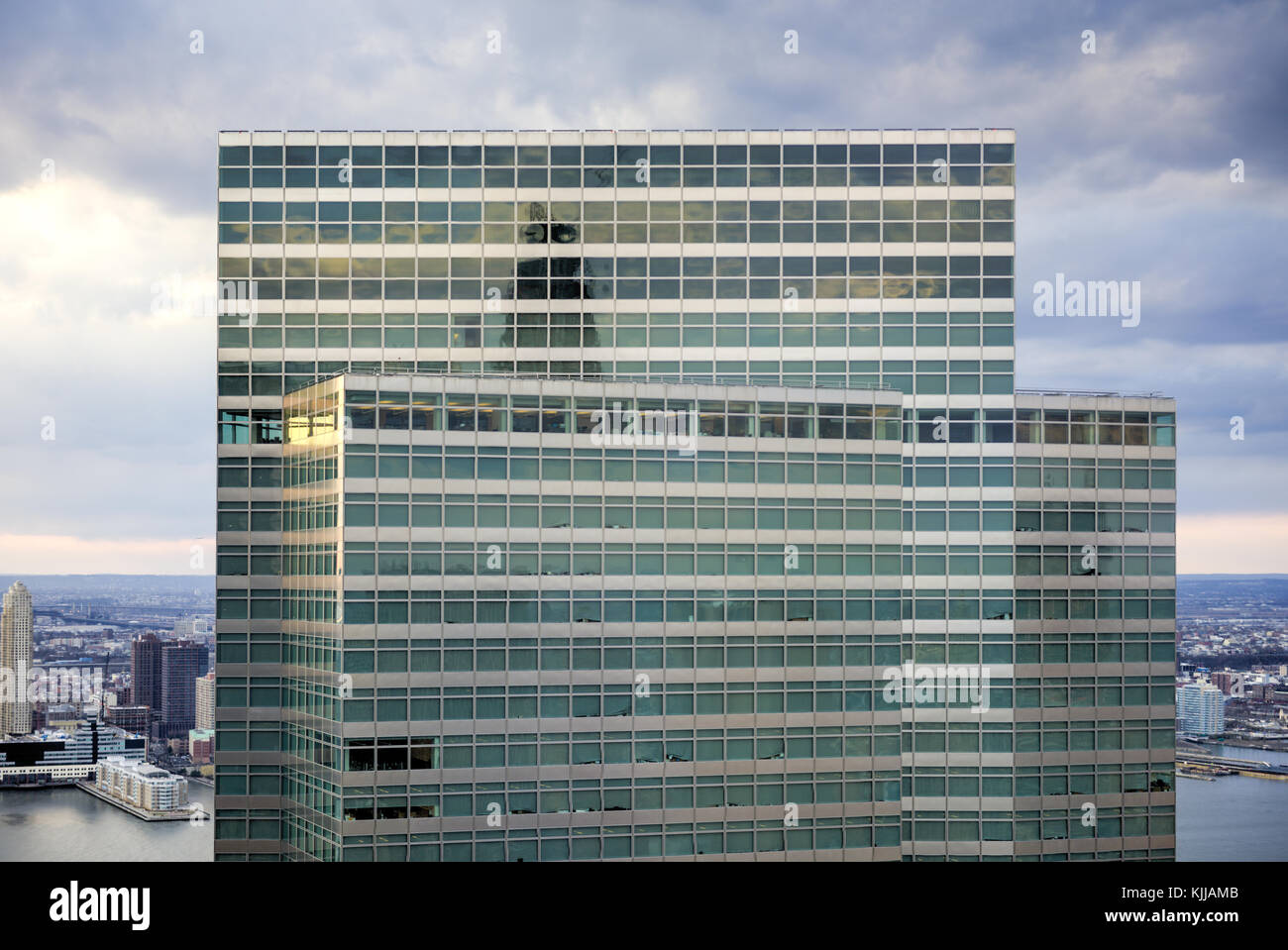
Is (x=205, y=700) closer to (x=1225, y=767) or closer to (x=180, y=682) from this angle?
(x=180, y=682)

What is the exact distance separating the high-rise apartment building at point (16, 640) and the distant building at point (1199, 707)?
93213 millimetres

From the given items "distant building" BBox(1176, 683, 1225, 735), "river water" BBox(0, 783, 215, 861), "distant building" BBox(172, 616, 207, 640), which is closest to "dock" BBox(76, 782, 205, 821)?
"river water" BBox(0, 783, 215, 861)

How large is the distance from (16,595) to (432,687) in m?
57.0

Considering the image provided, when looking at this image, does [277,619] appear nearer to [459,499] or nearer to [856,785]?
[459,499]

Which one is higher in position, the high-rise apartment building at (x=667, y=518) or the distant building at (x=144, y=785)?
the high-rise apartment building at (x=667, y=518)

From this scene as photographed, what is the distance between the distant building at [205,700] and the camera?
75.8 m

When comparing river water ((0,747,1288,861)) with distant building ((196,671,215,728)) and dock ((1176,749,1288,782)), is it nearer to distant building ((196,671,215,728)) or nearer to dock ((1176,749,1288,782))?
dock ((1176,749,1288,782))

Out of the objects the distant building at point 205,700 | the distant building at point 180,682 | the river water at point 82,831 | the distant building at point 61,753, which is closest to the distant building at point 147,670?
the distant building at point 180,682

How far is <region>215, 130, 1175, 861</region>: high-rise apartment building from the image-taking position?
61188 mm

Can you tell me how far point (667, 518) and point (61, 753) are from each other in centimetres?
8791

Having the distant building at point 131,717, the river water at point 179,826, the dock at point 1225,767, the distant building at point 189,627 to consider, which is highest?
the distant building at point 189,627

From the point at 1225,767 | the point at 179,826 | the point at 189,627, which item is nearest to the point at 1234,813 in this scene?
the point at 1225,767

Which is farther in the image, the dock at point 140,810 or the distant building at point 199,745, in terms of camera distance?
the dock at point 140,810

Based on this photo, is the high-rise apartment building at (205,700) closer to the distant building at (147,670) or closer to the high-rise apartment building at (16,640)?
the distant building at (147,670)
